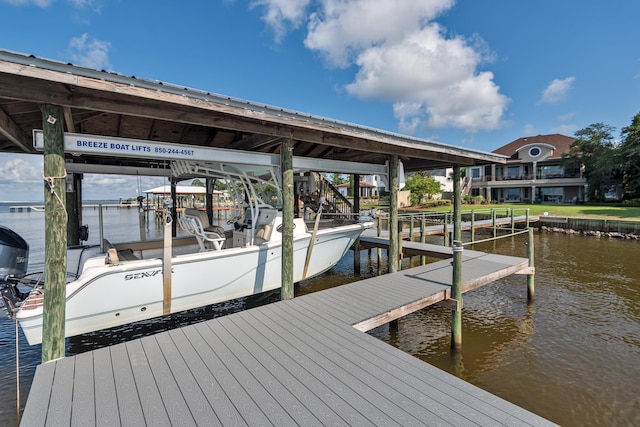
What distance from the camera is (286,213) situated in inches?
201

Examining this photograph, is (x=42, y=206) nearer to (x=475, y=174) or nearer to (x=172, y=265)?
(x=172, y=265)

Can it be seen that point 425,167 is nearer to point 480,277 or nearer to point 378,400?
point 480,277

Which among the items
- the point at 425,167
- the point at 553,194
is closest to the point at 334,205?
the point at 425,167

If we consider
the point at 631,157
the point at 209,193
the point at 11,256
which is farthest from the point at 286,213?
the point at 631,157

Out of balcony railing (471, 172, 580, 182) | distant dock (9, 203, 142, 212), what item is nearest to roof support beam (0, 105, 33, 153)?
distant dock (9, 203, 142, 212)

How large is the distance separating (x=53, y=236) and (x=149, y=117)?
5.64 ft

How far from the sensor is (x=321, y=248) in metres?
7.02

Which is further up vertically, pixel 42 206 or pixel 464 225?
pixel 42 206

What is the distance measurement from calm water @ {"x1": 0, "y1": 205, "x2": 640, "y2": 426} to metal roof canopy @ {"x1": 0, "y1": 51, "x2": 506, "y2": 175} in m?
3.45

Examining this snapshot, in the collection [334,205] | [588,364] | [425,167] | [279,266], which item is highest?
[425,167]

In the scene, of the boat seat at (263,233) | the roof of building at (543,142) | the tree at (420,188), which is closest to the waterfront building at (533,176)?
the roof of building at (543,142)

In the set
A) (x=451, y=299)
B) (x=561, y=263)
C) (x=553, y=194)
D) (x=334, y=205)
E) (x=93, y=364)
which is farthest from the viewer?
(x=553, y=194)

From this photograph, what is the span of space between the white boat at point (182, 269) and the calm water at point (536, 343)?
1.43 metres

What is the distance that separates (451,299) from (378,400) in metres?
3.23
